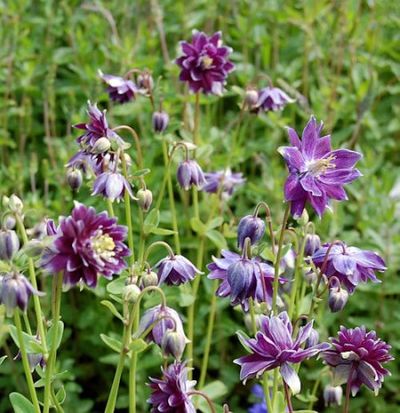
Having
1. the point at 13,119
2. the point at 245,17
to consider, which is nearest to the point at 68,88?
the point at 13,119

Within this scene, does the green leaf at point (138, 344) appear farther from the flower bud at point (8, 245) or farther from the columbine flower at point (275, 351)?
the flower bud at point (8, 245)

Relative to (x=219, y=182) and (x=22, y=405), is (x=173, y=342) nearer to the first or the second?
(x=22, y=405)

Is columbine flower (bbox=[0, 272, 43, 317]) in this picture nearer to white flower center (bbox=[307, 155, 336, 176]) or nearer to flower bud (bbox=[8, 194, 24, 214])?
flower bud (bbox=[8, 194, 24, 214])

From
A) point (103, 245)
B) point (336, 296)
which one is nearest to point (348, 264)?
point (336, 296)

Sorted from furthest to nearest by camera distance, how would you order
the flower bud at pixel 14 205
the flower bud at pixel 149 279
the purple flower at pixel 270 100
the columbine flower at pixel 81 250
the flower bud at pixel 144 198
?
the purple flower at pixel 270 100 → the flower bud at pixel 144 198 → the flower bud at pixel 149 279 → the flower bud at pixel 14 205 → the columbine flower at pixel 81 250

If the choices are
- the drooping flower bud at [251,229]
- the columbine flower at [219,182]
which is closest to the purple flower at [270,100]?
the columbine flower at [219,182]

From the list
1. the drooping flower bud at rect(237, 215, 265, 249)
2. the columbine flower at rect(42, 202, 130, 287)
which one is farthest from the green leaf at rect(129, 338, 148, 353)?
the drooping flower bud at rect(237, 215, 265, 249)
